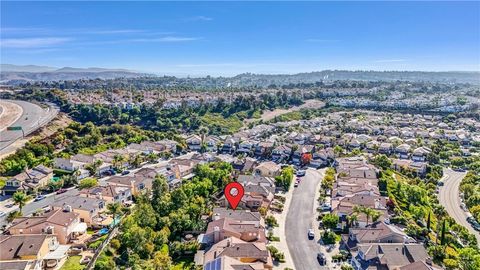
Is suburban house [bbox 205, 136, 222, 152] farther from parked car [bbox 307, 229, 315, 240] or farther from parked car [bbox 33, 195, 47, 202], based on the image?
parked car [bbox 307, 229, 315, 240]

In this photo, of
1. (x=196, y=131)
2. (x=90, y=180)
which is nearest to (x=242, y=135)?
(x=196, y=131)

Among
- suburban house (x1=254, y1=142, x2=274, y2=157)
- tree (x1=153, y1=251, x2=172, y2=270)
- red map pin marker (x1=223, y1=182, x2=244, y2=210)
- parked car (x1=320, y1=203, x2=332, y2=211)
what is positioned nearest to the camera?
tree (x1=153, y1=251, x2=172, y2=270)

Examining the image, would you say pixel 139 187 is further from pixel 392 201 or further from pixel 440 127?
pixel 440 127

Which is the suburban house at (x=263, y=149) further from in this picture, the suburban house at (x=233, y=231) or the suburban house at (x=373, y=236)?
the suburban house at (x=373, y=236)

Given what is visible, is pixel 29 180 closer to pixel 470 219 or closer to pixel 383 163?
pixel 383 163

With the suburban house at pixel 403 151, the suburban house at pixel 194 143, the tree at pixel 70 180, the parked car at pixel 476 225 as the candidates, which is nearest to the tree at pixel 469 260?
the parked car at pixel 476 225

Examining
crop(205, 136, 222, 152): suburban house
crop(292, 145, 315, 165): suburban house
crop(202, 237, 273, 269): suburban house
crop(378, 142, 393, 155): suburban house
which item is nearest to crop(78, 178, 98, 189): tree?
crop(202, 237, 273, 269): suburban house
